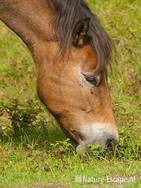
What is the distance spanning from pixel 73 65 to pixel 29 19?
0.66 m

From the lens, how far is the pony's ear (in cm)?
678

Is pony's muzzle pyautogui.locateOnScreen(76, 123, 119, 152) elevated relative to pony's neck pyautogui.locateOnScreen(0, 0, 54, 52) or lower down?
lower down

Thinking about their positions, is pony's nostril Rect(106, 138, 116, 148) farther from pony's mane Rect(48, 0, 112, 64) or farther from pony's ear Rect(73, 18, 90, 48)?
pony's ear Rect(73, 18, 90, 48)

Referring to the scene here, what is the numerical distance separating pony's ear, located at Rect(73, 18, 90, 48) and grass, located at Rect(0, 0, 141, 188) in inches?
16.8

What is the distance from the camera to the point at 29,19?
7.03 m

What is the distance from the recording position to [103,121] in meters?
6.74

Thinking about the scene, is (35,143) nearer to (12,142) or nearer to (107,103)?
(12,142)

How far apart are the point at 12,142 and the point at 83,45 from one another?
4.30ft

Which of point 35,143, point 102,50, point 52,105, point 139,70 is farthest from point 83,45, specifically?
point 139,70

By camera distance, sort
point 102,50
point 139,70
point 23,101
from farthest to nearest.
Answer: point 139,70 < point 23,101 < point 102,50

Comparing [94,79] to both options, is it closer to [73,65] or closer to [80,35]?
[73,65]

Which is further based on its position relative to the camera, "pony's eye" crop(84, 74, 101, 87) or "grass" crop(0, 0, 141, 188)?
→ "pony's eye" crop(84, 74, 101, 87)

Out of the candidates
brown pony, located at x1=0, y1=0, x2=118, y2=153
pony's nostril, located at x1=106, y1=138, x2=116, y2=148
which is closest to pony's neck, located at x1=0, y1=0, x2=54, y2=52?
brown pony, located at x1=0, y1=0, x2=118, y2=153

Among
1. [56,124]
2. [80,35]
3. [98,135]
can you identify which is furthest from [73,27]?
[56,124]
